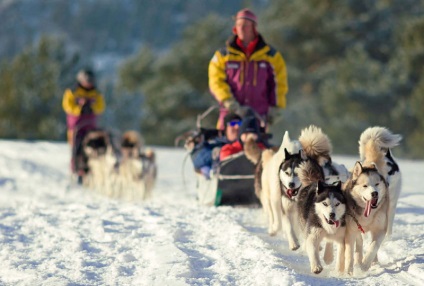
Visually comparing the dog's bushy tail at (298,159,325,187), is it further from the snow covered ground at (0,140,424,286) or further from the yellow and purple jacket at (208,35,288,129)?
the yellow and purple jacket at (208,35,288,129)

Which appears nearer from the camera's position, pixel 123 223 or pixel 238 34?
pixel 123 223

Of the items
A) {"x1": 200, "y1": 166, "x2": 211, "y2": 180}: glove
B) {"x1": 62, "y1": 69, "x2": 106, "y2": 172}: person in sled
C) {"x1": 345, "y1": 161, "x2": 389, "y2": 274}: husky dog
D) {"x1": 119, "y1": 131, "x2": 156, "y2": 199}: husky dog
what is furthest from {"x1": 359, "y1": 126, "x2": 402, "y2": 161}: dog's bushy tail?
{"x1": 62, "y1": 69, "x2": 106, "y2": 172}: person in sled

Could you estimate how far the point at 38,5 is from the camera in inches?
4252

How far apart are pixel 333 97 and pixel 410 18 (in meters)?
3.95

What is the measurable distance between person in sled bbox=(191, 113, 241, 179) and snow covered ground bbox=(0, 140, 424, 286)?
0.56 metres

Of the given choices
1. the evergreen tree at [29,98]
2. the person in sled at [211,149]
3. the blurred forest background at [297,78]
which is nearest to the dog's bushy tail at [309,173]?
the person in sled at [211,149]

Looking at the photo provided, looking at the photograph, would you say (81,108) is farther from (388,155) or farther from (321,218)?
(321,218)

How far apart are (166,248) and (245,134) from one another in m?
2.16

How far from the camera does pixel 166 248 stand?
16.2 ft

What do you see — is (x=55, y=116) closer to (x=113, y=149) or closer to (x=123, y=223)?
(x=113, y=149)

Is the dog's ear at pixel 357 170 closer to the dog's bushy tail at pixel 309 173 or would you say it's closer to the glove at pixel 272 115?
the dog's bushy tail at pixel 309 173

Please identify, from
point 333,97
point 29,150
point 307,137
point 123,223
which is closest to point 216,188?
point 123,223

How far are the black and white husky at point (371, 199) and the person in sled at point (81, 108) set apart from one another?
792 centimetres

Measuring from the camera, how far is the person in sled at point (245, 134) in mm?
6762
